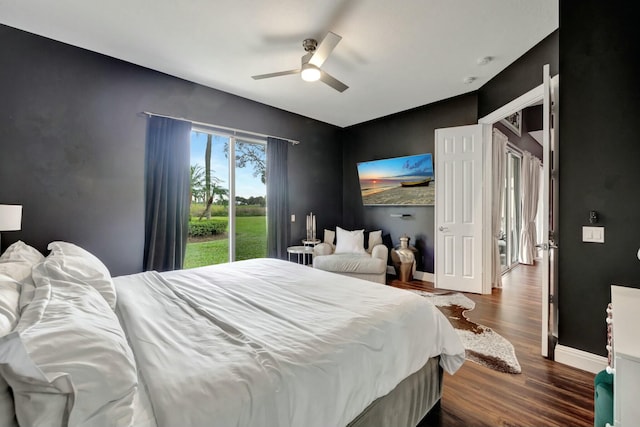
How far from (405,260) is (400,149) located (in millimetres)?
1935

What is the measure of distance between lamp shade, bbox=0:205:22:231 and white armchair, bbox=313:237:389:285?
10.1 feet

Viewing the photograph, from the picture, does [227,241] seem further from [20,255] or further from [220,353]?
[220,353]

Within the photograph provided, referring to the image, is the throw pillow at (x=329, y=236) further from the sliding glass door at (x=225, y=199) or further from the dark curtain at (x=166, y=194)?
the dark curtain at (x=166, y=194)

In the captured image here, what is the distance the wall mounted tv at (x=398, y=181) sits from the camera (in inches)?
175

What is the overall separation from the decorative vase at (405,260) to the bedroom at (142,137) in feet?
6.88

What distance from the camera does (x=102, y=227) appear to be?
9.55 ft

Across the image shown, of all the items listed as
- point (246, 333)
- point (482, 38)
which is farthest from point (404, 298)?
point (482, 38)

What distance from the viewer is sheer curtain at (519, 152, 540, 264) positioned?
18.9 feet

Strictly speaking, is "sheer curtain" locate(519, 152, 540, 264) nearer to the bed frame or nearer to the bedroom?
the bedroom

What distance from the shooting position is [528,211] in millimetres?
5824

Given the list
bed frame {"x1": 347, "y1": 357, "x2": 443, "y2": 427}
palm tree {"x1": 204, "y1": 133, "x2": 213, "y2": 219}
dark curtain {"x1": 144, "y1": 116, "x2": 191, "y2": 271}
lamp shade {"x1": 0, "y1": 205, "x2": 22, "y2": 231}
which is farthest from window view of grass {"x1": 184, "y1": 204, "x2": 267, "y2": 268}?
bed frame {"x1": 347, "y1": 357, "x2": 443, "y2": 427}

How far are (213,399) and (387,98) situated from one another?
4.22 meters

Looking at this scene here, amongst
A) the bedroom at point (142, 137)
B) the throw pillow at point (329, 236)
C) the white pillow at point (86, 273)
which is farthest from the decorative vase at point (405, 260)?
the white pillow at point (86, 273)

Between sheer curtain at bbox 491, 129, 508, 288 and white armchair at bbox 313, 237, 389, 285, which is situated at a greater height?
sheer curtain at bbox 491, 129, 508, 288
